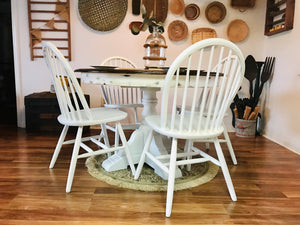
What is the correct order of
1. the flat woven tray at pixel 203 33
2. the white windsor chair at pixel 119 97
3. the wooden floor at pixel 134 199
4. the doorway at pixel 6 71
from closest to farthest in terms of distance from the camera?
the wooden floor at pixel 134 199 < the white windsor chair at pixel 119 97 < the flat woven tray at pixel 203 33 < the doorway at pixel 6 71

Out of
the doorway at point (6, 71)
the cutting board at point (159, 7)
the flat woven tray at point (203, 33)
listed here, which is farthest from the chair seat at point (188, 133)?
the doorway at point (6, 71)

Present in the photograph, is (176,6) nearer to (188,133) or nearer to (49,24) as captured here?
(49,24)

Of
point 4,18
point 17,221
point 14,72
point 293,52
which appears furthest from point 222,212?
point 4,18

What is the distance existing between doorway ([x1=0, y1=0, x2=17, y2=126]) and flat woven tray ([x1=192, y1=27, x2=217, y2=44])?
2484mm

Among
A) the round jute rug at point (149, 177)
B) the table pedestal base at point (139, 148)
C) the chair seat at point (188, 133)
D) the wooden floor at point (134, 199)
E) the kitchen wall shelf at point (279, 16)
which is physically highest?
the kitchen wall shelf at point (279, 16)

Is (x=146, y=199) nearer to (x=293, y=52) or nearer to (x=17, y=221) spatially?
(x=17, y=221)

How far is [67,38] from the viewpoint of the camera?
3.13 meters

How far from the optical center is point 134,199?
1.46m

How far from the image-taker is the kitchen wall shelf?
101 inches

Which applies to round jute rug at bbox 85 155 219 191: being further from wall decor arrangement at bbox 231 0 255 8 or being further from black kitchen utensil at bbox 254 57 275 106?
wall decor arrangement at bbox 231 0 255 8

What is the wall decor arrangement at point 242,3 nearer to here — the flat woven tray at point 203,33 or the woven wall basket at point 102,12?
the flat woven tray at point 203,33

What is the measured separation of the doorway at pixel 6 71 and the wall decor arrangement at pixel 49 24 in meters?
0.51

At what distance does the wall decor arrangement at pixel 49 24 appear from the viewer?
3047 millimetres

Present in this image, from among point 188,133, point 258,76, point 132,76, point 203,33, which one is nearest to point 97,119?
point 132,76
